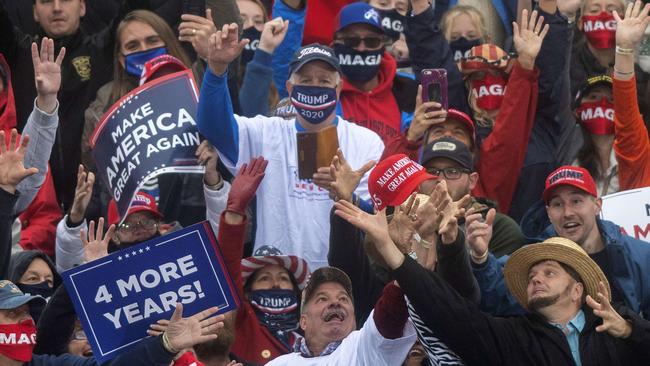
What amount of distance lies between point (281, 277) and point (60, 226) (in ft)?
4.55

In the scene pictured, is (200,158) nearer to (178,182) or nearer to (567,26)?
(178,182)

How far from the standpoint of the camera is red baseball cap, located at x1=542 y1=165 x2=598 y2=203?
10477mm

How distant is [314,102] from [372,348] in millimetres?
2230

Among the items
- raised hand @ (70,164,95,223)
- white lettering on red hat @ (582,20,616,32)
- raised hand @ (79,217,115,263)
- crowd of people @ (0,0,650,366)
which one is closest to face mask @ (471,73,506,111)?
crowd of people @ (0,0,650,366)

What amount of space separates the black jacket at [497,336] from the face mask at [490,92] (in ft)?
11.2

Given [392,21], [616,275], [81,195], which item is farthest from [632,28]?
[81,195]

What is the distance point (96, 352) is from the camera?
31.4 ft

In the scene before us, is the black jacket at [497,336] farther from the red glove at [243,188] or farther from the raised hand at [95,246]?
the raised hand at [95,246]

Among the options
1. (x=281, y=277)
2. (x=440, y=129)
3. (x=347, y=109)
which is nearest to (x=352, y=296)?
(x=281, y=277)

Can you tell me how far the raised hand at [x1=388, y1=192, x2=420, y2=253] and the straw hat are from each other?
61 centimetres

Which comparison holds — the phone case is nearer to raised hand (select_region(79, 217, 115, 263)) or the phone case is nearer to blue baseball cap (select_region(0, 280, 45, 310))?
raised hand (select_region(79, 217, 115, 263))

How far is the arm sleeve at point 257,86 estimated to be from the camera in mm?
11594

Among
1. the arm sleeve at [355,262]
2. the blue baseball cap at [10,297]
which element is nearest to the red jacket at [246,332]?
the arm sleeve at [355,262]

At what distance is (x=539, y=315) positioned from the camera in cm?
927
